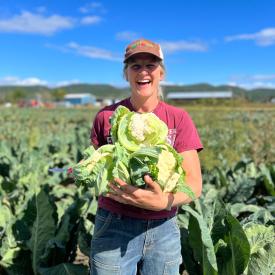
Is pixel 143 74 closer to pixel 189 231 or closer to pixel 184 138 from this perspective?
pixel 184 138

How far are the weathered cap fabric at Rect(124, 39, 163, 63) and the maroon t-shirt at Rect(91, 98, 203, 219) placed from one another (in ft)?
0.90

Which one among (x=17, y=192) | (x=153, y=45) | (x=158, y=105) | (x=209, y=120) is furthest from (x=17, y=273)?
(x=209, y=120)

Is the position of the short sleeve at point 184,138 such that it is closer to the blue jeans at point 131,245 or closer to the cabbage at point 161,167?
the cabbage at point 161,167

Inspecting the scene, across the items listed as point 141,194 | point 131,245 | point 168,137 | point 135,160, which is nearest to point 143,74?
point 168,137

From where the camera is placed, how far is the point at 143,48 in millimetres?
2236

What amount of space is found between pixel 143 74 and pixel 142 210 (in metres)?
0.71

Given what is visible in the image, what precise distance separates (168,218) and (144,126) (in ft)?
1.96

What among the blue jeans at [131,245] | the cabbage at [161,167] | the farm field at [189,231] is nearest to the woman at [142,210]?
the blue jeans at [131,245]

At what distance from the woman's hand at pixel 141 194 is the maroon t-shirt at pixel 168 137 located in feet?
0.62

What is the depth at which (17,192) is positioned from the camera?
17.1ft

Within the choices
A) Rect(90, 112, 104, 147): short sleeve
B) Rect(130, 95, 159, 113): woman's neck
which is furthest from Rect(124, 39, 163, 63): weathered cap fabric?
Rect(90, 112, 104, 147): short sleeve

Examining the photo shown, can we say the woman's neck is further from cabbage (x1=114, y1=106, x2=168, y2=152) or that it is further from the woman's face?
cabbage (x1=114, y1=106, x2=168, y2=152)

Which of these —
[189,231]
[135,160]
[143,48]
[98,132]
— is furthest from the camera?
[189,231]

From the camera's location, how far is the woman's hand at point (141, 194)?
2.01 m
